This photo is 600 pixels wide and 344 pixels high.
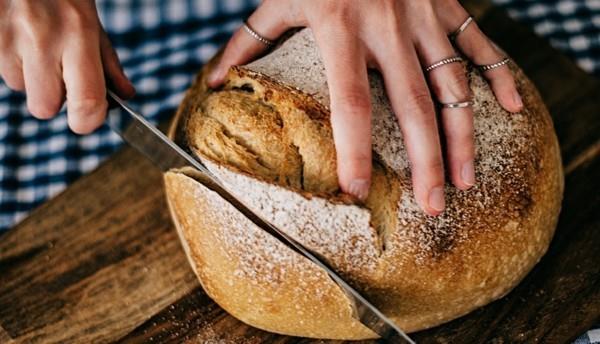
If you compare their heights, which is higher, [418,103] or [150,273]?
[418,103]

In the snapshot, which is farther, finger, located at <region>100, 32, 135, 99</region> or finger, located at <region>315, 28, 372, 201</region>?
finger, located at <region>100, 32, 135, 99</region>

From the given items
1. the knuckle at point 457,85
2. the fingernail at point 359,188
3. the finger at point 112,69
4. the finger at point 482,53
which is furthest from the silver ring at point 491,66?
the finger at point 112,69

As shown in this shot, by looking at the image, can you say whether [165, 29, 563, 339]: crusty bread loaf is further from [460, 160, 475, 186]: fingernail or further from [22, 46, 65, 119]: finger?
[22, 46, 65, 119]: finger

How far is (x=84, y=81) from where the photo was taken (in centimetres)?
118

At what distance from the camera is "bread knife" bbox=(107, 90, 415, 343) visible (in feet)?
3.73

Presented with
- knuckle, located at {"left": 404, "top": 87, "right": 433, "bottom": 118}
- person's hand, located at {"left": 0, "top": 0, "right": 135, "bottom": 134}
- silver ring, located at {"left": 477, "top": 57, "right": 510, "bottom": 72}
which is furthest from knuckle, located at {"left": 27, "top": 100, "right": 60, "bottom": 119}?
silver ring, located at {"left": 477, "top": 57, "right": 510, "bottom": 72}

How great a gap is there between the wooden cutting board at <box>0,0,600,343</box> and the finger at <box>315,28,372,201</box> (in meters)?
0.36

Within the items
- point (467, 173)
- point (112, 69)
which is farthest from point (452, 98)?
point (112, 69)

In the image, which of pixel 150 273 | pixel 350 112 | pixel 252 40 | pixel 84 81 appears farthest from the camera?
pixel 150 273

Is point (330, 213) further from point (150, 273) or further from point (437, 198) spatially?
point (150, 273)

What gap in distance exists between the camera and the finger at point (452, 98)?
3.79 ft

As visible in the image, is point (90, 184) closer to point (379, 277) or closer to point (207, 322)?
point (207, 322)

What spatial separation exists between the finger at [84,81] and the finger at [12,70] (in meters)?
0.10

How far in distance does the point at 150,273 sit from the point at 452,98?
0.65 metres
